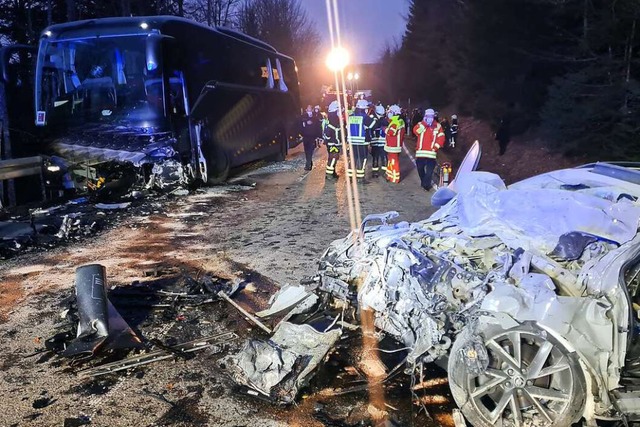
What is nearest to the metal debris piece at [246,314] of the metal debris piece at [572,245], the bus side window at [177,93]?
the metal debris piece at [572,245]

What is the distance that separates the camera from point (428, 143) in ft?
33.6

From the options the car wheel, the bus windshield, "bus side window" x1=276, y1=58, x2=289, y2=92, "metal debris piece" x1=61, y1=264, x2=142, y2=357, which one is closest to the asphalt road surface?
"metal debris piece" x1=61, y1=264, x2=142, y2=357

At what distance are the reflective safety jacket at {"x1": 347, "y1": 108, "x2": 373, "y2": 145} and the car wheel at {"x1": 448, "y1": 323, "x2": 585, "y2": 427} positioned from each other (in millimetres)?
8908

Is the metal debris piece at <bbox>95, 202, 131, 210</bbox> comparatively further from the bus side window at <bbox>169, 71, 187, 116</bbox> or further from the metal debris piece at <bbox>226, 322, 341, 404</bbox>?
the metal debris piece at <bbox>226, 322, 341, 404</bbox>

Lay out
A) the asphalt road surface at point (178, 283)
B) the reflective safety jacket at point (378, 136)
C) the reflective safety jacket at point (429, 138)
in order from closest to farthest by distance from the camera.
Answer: the asphalt road surface at point (178, 283)
the reflective safety jacket at point (429, 138)
the reflective safety jacket at point (378, 136)

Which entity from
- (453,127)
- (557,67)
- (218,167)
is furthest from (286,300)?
(557,67)

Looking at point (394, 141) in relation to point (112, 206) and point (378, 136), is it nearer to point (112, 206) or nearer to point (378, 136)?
point (378, 136)

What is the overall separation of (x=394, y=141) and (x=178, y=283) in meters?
7.11

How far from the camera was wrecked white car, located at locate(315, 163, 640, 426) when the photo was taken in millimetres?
2680

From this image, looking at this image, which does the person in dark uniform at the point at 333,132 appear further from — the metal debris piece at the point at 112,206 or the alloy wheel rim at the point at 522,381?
the alloy wheel rim at the point at 522,381

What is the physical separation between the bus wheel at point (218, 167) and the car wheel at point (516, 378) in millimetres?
9130

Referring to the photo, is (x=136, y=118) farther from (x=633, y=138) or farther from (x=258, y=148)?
(x=633, y=138)

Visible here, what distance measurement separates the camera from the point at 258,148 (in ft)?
47.8

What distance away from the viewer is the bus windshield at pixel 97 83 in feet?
31.3
